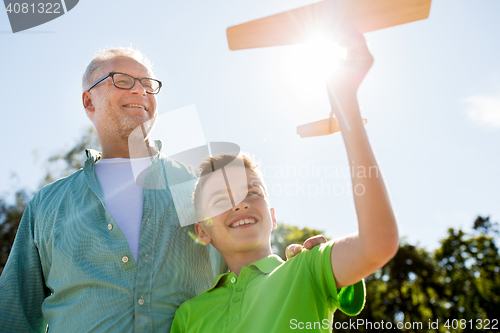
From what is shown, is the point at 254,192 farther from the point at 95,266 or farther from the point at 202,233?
the point at 95,266

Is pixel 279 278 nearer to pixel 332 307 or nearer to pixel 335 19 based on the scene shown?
pixel 332 307

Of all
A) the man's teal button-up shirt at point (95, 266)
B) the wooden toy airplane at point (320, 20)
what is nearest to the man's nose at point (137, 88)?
the man's teal button-up shirt at point (95, 266)

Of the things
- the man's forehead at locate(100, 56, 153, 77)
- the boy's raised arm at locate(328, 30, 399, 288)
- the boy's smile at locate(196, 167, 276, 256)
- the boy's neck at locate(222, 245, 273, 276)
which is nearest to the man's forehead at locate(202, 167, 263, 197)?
the boy's smile at locate(196, 167, 276, 256)

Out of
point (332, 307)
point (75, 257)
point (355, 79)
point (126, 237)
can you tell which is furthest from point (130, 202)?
point (355, 79)

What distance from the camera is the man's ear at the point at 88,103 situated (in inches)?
124

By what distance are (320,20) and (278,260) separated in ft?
4.08

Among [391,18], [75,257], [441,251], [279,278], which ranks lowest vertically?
[441,251]

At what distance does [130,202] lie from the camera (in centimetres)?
247

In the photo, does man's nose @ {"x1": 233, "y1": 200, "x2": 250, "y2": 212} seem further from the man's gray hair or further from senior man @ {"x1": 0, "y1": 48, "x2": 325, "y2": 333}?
the man's gray hair

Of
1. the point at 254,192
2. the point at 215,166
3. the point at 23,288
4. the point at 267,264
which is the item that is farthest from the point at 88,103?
the point at 267,264

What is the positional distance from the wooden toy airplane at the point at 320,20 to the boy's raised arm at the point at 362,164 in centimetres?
9

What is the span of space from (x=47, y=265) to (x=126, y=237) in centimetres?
61

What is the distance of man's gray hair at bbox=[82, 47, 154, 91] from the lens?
3.11 meters

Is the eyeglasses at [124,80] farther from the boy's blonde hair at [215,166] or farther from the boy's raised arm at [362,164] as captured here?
the boy's raised arm at [362,164]
